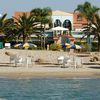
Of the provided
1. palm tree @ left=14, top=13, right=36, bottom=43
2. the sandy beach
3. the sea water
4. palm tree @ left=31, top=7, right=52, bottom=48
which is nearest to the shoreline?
the sandy beach

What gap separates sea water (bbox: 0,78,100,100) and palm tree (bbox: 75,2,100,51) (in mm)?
32386

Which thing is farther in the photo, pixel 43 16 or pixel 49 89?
pixel 43 16

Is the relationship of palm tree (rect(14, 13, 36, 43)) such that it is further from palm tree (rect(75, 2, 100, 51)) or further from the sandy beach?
the sandy beach

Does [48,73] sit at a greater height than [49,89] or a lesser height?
greater

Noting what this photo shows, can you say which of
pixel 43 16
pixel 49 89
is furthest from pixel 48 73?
pixel 43 16

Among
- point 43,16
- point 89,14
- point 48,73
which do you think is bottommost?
point 48,73

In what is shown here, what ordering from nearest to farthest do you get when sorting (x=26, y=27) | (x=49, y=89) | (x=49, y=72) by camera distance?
(x=49, y=89) < (x=49, y=72) < (x=26, y=27)

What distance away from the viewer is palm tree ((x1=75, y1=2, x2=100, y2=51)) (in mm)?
57219

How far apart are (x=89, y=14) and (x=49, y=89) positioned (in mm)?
45470

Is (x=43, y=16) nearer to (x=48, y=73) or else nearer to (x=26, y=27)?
(x=26, y=27)

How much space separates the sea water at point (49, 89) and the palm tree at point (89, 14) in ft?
106

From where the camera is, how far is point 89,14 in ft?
212

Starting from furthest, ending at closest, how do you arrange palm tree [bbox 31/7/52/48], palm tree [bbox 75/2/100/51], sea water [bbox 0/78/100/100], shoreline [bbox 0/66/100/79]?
palm tree [bbox 31/7/52/48], palm tree [bbox 75/2/100/51], shoreline [bbox 0/66/100/79], sea water [bbox 0/78/100/100]

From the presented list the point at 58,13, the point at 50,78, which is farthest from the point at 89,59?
the point at 58,13
